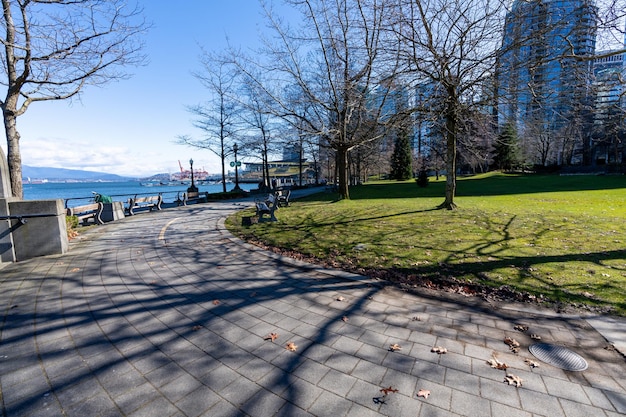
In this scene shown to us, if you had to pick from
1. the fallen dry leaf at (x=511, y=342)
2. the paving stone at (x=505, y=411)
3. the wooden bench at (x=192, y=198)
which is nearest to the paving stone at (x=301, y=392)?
the paving stone at (x=505, y=411)

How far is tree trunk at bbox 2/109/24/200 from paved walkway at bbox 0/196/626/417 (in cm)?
522

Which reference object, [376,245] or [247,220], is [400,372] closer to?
[376,245]

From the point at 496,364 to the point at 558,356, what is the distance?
745 mm

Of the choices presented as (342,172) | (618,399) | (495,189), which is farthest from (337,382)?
(495,189)

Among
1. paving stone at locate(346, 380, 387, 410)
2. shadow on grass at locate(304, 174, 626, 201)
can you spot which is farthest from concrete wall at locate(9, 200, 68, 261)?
shadow on grass at locate(304, 174, 626, 201)

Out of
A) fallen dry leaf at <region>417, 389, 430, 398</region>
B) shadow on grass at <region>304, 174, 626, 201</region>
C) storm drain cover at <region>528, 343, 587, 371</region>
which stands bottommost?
storm drain cover at <region>528, 343, 587, 371</region>

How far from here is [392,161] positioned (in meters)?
55.1

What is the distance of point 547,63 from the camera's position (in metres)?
8.55

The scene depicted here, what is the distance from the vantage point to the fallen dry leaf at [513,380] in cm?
258

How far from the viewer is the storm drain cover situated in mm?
2816

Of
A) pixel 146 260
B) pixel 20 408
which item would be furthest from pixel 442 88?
pixel 20 408

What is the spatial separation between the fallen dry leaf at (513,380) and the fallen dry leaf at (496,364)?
11 cm

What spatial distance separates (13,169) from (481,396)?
40.3 feet

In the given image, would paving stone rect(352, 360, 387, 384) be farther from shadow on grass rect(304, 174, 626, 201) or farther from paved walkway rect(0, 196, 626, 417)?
shadow on grass rect(304, 174, 626, 201)
